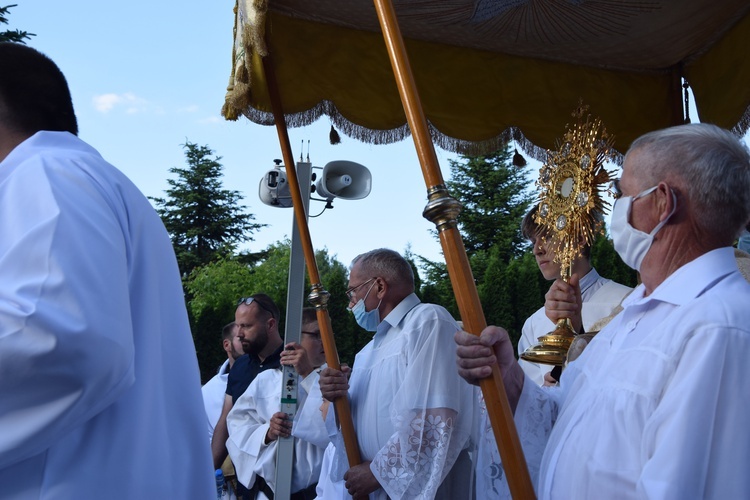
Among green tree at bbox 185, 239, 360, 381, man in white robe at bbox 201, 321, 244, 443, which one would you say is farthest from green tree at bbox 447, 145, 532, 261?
man in white robe at bbox 201, 321, 244, 443

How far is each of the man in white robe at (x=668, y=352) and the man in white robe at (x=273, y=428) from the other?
2.86 metres

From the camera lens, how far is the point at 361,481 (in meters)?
3.85

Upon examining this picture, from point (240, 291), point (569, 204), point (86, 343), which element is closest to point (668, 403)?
point (86, 343)

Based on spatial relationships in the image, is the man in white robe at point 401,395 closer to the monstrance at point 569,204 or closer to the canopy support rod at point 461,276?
the monstrance at point 569,204

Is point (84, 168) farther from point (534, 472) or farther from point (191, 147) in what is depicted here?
point (191, 147)

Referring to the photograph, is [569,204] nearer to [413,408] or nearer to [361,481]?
[413,408]

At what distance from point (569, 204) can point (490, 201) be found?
A: 3258 cm

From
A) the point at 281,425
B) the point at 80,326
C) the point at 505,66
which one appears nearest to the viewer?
the point at 80,326

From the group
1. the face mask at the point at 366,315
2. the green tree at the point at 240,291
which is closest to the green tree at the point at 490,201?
the green tree at the point at 240,291


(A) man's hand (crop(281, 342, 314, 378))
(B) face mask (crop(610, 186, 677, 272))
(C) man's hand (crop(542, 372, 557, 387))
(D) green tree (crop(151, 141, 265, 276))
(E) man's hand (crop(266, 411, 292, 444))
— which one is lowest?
(E) man's hand (crop(266, 411, 292, 444))

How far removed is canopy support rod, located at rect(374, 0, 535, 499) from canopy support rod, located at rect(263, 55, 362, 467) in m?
1.96

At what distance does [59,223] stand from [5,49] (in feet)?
2.09

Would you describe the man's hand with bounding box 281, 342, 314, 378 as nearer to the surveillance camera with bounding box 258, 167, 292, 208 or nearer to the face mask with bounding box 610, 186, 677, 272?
the surveillance camera with bounding box 258, 167, 292, 208

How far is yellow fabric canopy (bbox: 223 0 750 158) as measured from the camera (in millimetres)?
4332
